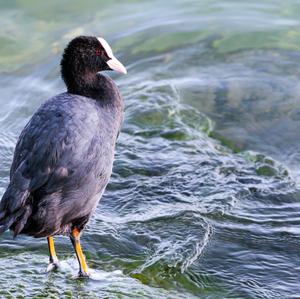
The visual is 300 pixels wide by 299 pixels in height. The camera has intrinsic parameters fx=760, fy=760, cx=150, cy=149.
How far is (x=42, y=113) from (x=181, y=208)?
1.60 meters

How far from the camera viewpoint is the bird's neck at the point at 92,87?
539cm

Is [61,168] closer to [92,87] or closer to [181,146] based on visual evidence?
[92,87]

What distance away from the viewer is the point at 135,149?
6.96 m

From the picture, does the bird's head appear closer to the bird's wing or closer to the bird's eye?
the bird's eye

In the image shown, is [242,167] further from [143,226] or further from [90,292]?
[90,292]

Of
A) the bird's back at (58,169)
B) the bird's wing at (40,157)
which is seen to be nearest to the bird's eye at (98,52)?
the bird's back at (58,169)

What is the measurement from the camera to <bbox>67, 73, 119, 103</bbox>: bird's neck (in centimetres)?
539

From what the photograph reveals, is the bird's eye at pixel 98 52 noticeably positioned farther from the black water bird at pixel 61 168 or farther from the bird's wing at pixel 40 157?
the bird's wing at pixel 40 157

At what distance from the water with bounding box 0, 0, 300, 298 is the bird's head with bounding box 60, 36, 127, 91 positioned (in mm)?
1177

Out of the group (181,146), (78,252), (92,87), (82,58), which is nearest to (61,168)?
(78,252)

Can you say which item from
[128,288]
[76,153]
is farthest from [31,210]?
[128,288]

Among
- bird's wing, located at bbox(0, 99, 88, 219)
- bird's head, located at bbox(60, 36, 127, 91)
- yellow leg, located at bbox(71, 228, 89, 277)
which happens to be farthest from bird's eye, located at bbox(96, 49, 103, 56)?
yellow leg, located at bbox(71, 228, 89, 277)

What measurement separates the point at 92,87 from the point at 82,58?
0.22m

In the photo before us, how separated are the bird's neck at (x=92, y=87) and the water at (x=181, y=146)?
1.03 metres
